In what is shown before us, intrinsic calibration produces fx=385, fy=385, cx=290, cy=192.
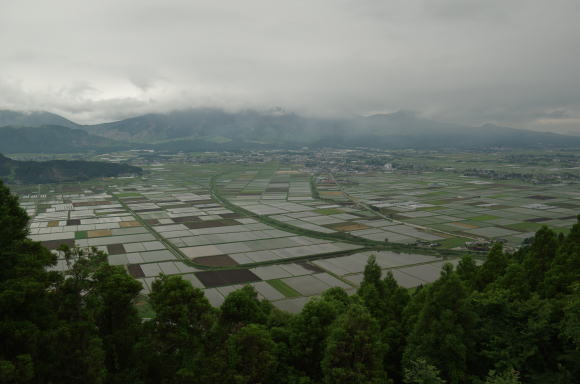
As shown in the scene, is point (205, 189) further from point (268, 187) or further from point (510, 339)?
point (510, 339)

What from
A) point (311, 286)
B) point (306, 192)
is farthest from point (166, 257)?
point (306, 192)

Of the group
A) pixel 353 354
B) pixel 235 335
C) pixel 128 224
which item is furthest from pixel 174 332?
pixel 128 224

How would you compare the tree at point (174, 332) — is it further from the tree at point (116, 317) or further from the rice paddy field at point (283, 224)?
the rice paddy field at point (283, 224)

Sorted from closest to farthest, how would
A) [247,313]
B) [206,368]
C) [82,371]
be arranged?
[82,371] < [206,368] < [247,313]

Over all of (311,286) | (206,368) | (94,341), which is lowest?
(311,286)

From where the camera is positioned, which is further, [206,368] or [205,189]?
[205,189]

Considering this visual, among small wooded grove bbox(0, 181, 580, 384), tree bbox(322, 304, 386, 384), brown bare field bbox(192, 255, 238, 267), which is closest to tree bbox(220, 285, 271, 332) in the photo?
small wooded grove bbox(0, 181, 580, 384)

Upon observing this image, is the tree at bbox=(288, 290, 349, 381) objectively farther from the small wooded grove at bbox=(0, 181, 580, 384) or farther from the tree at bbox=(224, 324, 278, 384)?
the tree at bbox=(224, 324, 278, 384)
